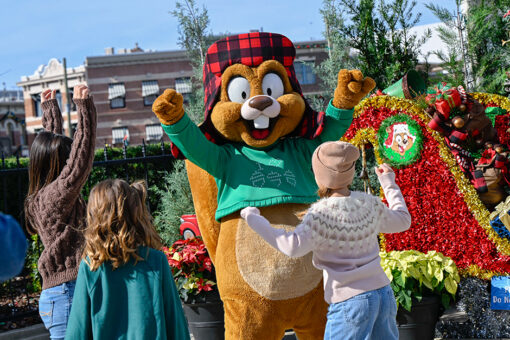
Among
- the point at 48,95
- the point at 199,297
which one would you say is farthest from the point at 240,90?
the point at 199,297

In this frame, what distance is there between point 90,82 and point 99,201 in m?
33.3

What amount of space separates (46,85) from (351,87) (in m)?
39.7

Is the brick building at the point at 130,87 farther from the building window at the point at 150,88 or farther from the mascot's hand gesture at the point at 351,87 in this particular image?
the mascot's hand gesture at the point at 351,87

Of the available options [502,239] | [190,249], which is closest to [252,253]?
[190,249]

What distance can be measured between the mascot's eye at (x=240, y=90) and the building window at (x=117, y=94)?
31.6 metres

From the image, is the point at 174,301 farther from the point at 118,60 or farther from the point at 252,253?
the point at 118,60

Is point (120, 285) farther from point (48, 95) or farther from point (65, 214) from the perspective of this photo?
point (48, 95)

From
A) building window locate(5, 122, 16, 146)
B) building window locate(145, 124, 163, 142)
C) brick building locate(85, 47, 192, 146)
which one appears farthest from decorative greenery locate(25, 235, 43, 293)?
building window locate(5, 122, 16, 146)

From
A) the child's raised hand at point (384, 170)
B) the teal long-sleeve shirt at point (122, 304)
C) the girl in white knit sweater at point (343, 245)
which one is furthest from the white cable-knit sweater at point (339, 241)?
the teal long-sleeve shirt at point (122, 304)

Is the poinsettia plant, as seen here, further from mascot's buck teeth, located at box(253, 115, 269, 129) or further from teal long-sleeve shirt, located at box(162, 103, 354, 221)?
mascot's buck teeth, located at box(253, 115, 269, 129)

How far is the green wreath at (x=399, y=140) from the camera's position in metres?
4.70

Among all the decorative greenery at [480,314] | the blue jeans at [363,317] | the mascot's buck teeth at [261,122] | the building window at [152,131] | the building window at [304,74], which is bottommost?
the decorative greenery at [480,314]

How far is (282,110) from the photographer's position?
11.7 ft

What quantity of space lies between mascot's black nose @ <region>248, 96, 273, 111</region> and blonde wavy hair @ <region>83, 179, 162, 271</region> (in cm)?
97
